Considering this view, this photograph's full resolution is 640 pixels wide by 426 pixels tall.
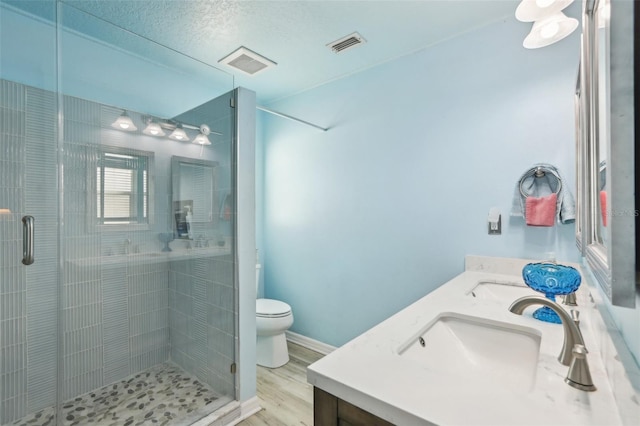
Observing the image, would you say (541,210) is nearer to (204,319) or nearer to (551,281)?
(551,281)

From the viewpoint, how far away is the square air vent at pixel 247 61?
7.43ft

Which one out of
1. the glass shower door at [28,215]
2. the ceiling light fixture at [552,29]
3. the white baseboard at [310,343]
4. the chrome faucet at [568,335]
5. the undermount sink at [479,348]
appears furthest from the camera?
the white baseboard at [310,343]

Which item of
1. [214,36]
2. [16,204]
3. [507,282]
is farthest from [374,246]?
[16,204]

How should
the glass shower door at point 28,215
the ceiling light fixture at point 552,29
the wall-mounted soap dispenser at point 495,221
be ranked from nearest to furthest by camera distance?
the ceiling light fixture at point 552,29 < the glass shower door at point 28,215 < the wall-mounted soap dispenser at point 495,221

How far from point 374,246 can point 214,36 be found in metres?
1.91

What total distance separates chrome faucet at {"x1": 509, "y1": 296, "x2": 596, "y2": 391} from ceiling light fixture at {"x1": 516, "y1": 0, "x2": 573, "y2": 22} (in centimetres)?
111

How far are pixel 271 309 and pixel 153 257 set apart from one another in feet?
3.23

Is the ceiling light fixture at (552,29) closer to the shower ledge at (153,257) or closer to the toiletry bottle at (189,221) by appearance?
the shower ledge at (153,257)

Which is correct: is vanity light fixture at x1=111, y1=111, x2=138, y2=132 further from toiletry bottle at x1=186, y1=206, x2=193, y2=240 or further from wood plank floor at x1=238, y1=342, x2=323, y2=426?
wood plank floor at x1=238, y1=342, x2=323, y2=426

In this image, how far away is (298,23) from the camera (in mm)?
1936

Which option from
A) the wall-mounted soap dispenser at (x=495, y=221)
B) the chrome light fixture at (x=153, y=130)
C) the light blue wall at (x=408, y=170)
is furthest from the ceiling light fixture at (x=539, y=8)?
the chrome light fixture at (x=153, y=130)

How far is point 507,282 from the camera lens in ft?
5.28

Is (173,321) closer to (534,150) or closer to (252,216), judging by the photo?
(252,216)

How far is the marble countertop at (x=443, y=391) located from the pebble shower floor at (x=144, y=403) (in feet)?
4.86
